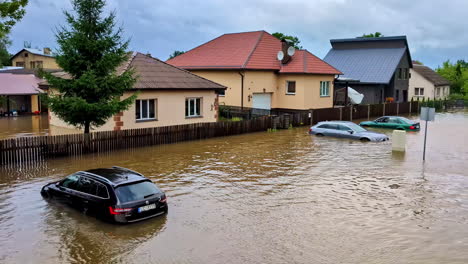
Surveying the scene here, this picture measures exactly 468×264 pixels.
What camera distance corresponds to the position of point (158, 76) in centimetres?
2814

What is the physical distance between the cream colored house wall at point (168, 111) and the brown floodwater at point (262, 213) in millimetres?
4768

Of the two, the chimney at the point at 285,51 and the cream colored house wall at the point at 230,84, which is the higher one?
the chimney at the point at 285,51

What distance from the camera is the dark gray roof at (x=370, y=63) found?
52.3 metres

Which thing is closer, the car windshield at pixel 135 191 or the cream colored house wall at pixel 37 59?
the car windshield at pixel 135 191

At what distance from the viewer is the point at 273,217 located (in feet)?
40.5

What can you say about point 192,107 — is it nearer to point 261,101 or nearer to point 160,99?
point 160,99

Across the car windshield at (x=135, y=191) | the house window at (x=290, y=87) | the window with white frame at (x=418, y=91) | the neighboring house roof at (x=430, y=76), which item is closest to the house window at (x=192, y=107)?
the house window at (x=290, y=87)

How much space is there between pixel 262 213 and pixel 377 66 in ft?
150

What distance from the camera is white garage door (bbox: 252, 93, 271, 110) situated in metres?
38.1

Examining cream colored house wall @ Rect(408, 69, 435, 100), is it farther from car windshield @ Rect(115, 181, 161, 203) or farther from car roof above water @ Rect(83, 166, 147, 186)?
car windshield @ Rect(115, 181, 161, 203)

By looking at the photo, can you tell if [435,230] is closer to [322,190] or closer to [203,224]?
[322,190]

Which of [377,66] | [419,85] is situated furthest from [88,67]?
[419,85]

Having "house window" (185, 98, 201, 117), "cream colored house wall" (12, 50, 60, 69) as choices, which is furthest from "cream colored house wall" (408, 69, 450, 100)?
"cream colored house wall" (12, 50, 60, 69)

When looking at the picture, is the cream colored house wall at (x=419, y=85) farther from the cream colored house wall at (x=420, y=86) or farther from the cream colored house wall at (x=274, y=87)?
the cream colored house wall at (x=274, y=87)
